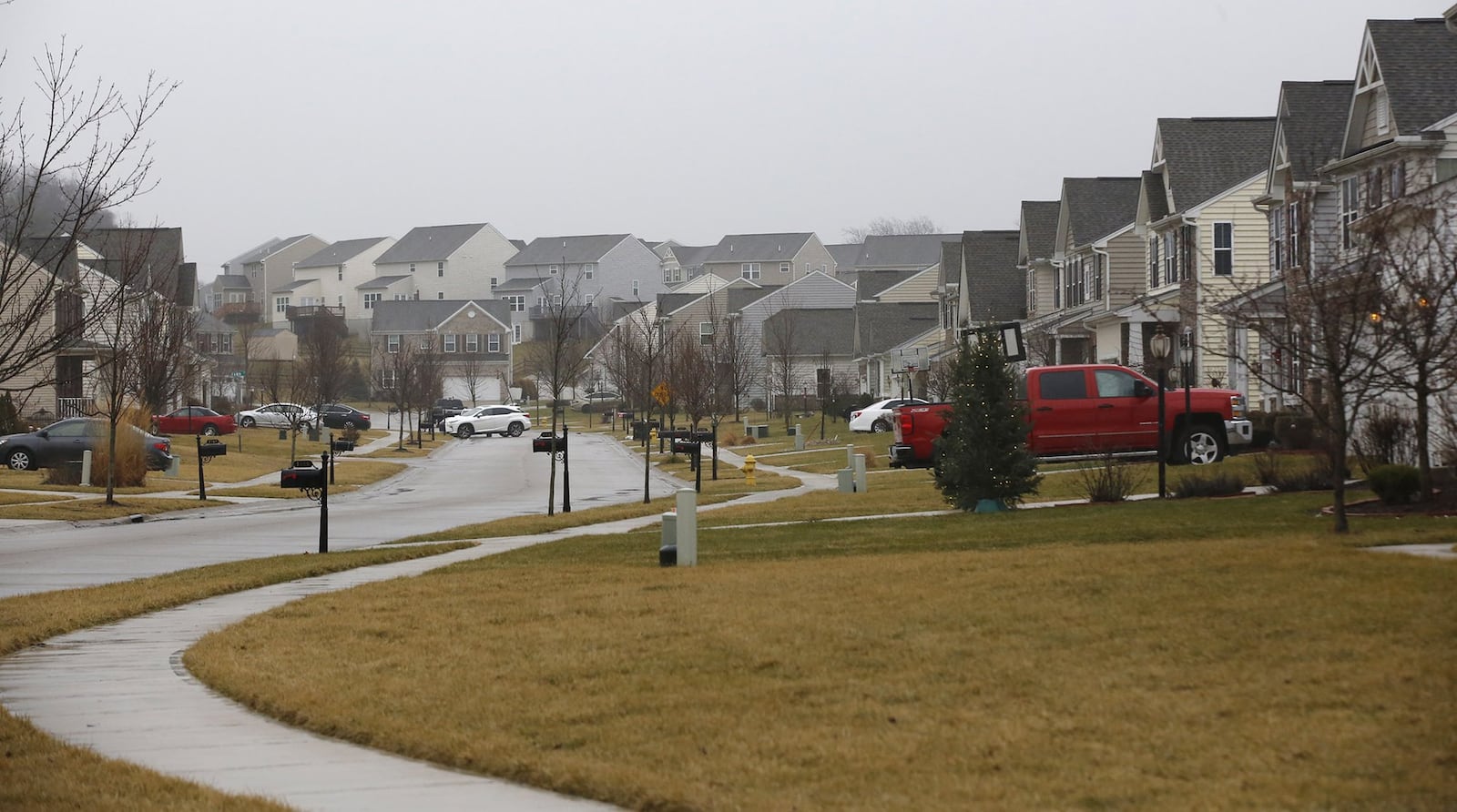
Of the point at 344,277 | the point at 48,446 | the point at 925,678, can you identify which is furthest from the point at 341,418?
the point at 344,277

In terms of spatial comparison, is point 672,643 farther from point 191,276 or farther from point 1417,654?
point 191,276

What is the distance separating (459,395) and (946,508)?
9917cm

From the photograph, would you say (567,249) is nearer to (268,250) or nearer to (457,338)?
(457,338)

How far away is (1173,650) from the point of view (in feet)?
30.5

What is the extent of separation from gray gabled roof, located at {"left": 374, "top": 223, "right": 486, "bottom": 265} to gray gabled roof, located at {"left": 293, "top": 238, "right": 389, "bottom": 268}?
4.30 meters

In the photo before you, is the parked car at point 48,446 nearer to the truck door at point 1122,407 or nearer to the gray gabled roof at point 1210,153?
the truck door at point 1122,407

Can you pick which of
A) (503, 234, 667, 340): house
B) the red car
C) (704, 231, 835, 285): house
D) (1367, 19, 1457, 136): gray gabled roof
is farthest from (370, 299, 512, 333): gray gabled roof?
(1367, 19, 1457, 136): gray gabled roof

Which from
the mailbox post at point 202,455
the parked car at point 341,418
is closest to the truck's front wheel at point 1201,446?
the mailbox post at point 202,455

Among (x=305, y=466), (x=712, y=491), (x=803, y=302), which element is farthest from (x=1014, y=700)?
(x=803, y=302)

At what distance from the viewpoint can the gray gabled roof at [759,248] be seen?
137 metres

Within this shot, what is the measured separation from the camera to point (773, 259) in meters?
137

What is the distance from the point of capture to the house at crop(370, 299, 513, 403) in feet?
387

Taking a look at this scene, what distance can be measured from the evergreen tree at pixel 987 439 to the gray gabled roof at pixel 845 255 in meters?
118

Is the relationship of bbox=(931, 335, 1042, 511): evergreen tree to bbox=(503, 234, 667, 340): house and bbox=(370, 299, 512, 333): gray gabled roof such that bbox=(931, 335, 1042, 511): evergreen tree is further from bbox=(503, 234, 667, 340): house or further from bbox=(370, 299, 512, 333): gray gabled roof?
bbox=(503, 234, 667, 340): house
